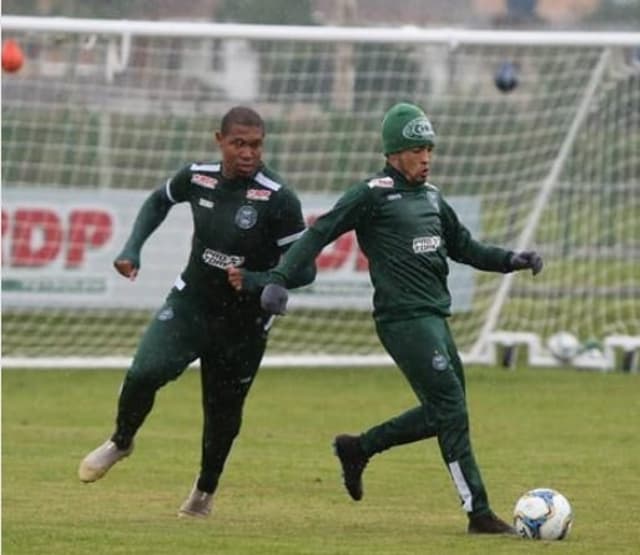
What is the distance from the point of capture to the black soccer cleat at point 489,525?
10016mm

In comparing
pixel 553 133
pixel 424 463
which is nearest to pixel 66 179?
pixel 553 133

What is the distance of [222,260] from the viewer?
35.4 ft

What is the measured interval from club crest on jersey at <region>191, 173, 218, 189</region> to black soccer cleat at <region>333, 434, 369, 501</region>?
4.79ft

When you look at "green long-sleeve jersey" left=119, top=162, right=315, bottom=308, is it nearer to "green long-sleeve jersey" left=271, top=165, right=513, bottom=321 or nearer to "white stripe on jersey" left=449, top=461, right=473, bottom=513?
"green long-sleeve jersey" left=271, top=165, right=513, bottom=321

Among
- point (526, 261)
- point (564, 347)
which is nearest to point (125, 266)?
point (526, 261)

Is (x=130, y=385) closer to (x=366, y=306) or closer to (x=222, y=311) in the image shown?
(x=222, y=311)

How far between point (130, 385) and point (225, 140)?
52.5 inches

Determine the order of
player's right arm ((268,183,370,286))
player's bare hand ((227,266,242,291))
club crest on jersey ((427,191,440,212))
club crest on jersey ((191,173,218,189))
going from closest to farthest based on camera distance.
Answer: player's right arm ((268,183,370,286)) < player's bare hand ((227,266,242,291)) < club crest on jersey ((427,191,440,212)) < club crest on jersey ((191,173,218,189))

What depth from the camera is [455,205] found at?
797 inches

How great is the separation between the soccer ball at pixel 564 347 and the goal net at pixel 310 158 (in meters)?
0.65

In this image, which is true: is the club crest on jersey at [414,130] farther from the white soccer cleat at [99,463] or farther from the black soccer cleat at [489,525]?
the white soccer cleat at [99,463]

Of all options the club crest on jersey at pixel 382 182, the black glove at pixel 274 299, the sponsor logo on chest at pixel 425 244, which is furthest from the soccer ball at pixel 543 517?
the club crest on jersey at pixel 382 182

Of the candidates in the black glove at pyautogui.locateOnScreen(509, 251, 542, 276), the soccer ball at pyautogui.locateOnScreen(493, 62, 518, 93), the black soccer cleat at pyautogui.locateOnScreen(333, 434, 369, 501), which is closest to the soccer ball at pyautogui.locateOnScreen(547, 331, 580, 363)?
the soccer ball at pyautogui.locateOnScreen(493, 62, 518, 93)

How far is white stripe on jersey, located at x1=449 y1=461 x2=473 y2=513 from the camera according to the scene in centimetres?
999
